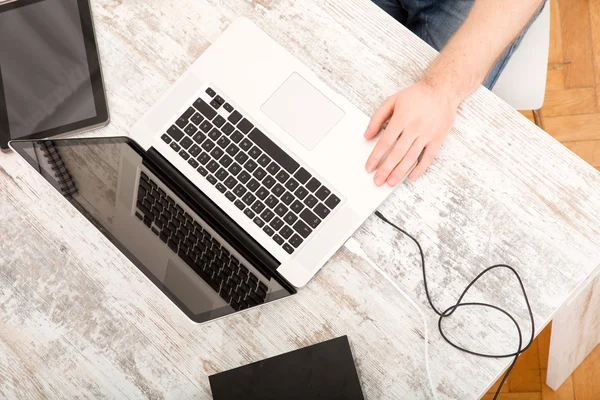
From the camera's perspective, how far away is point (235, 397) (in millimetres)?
794

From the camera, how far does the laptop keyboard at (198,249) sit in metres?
0.81

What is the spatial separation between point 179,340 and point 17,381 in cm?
25

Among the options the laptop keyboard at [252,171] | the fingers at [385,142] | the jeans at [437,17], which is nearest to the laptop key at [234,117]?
the laptop keyboard at [252,171]

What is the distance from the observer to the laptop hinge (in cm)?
82

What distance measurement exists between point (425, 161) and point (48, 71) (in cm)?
60

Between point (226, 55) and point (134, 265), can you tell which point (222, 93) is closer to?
point (226, 55)

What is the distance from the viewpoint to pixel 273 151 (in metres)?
0.84

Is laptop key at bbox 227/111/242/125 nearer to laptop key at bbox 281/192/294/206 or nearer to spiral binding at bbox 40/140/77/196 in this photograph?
laptop key at bbox 281/192/294/206

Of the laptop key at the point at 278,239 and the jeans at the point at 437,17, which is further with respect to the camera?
the jeans at the point at 437,17

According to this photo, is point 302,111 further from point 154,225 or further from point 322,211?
point 154,225

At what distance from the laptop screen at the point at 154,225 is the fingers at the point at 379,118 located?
0.25m

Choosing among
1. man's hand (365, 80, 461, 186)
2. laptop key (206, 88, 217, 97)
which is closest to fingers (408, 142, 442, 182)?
man's hand (365, 80, 461, 186)

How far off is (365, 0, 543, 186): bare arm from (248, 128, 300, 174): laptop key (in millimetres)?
111

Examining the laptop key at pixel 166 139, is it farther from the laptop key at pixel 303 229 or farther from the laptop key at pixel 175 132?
the laptop key at pixel 303 229
